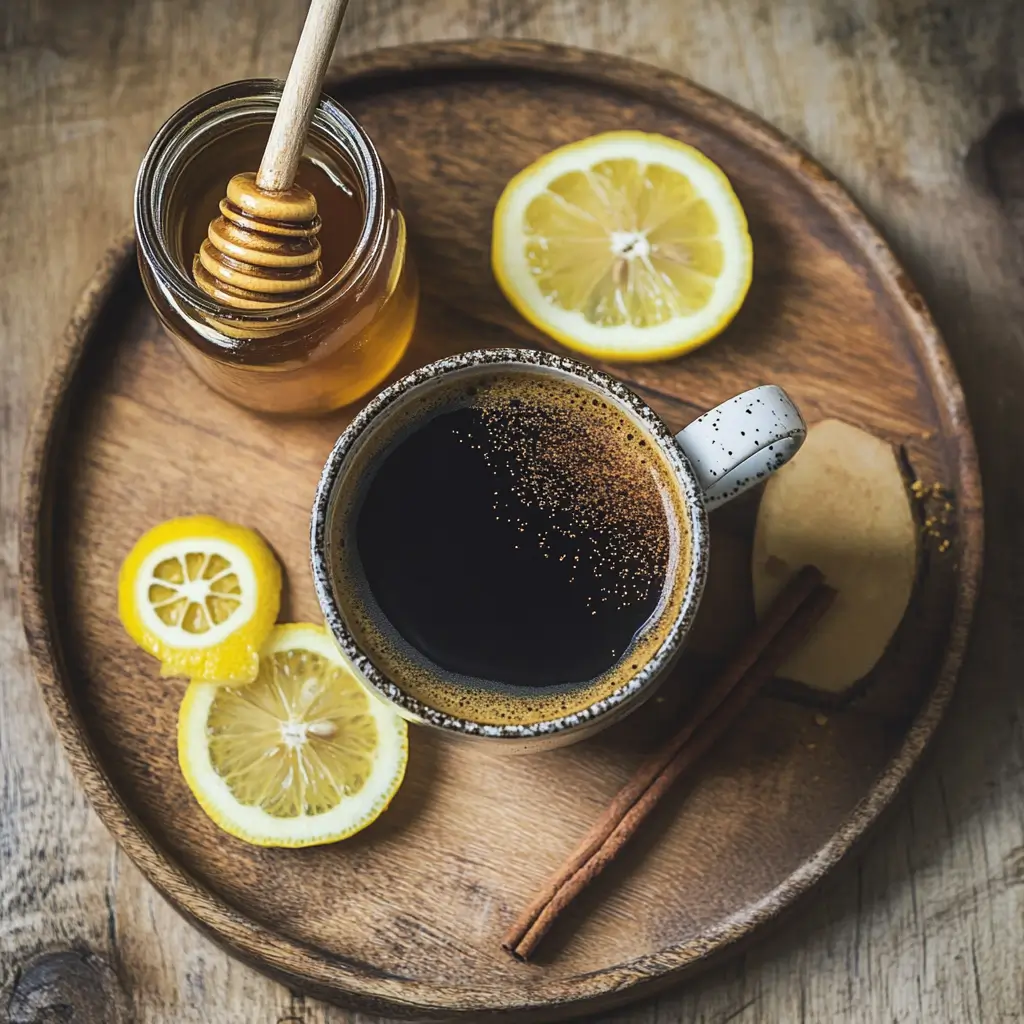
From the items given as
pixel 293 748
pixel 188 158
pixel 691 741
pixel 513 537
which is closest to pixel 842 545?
pixel 691 741

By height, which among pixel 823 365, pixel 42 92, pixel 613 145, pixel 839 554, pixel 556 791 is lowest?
pixel 556 791

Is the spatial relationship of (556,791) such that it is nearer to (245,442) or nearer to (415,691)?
(415,691)

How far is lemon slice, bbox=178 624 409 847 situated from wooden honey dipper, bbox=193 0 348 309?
1.24 feet

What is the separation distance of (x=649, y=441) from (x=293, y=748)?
1.68ft

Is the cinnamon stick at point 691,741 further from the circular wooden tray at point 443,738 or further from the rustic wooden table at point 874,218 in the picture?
the rustic wooden table at point 874,218

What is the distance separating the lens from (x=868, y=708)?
4.00ft

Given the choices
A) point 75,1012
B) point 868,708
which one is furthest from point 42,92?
point 868,708

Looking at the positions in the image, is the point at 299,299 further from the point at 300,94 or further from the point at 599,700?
the point at 599,700

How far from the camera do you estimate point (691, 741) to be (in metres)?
1.20

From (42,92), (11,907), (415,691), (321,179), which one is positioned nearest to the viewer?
(415,691)

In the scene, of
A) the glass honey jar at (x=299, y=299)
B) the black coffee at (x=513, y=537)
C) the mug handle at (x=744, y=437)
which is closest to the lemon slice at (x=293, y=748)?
the black coffee at (x=513, y=537)

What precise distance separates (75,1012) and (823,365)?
1138 millimetres

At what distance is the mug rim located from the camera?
984 millimetres

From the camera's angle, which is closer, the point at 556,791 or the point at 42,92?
the point at 556,791
